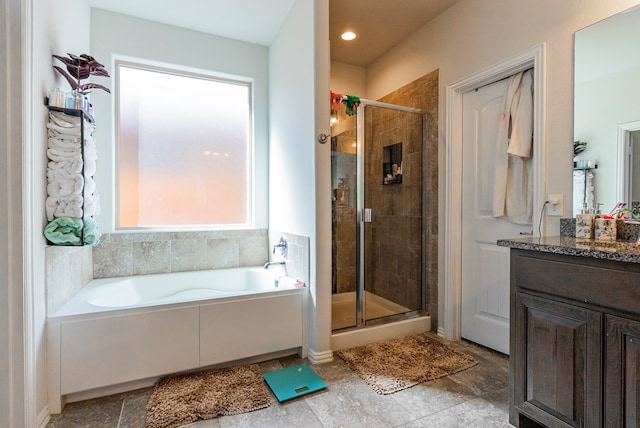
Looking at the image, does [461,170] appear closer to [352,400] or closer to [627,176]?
[627,176]

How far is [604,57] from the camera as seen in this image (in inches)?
64.7

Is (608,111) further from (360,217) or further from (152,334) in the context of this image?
(152,334)

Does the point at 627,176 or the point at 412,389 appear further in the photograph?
the point at 412,389

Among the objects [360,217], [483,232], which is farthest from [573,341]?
[360,217]

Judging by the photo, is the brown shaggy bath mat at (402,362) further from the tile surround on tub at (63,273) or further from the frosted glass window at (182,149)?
the tile surround on tub at (63,273)

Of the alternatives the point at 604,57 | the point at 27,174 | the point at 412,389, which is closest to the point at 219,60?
the point at 27,174

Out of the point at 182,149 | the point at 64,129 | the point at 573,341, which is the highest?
the point at 182,149

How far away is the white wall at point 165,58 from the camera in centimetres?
256

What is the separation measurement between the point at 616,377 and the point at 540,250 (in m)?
0.52

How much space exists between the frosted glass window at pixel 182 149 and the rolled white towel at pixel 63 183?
909mm

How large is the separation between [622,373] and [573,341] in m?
0.17

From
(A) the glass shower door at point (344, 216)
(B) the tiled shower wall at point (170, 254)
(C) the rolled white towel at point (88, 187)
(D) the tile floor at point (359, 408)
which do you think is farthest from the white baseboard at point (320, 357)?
(C) the rolled white towel at point (88, 187)

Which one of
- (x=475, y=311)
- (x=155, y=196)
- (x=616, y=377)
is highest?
(x=155, y=196)

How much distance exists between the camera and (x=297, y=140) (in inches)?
97.1
